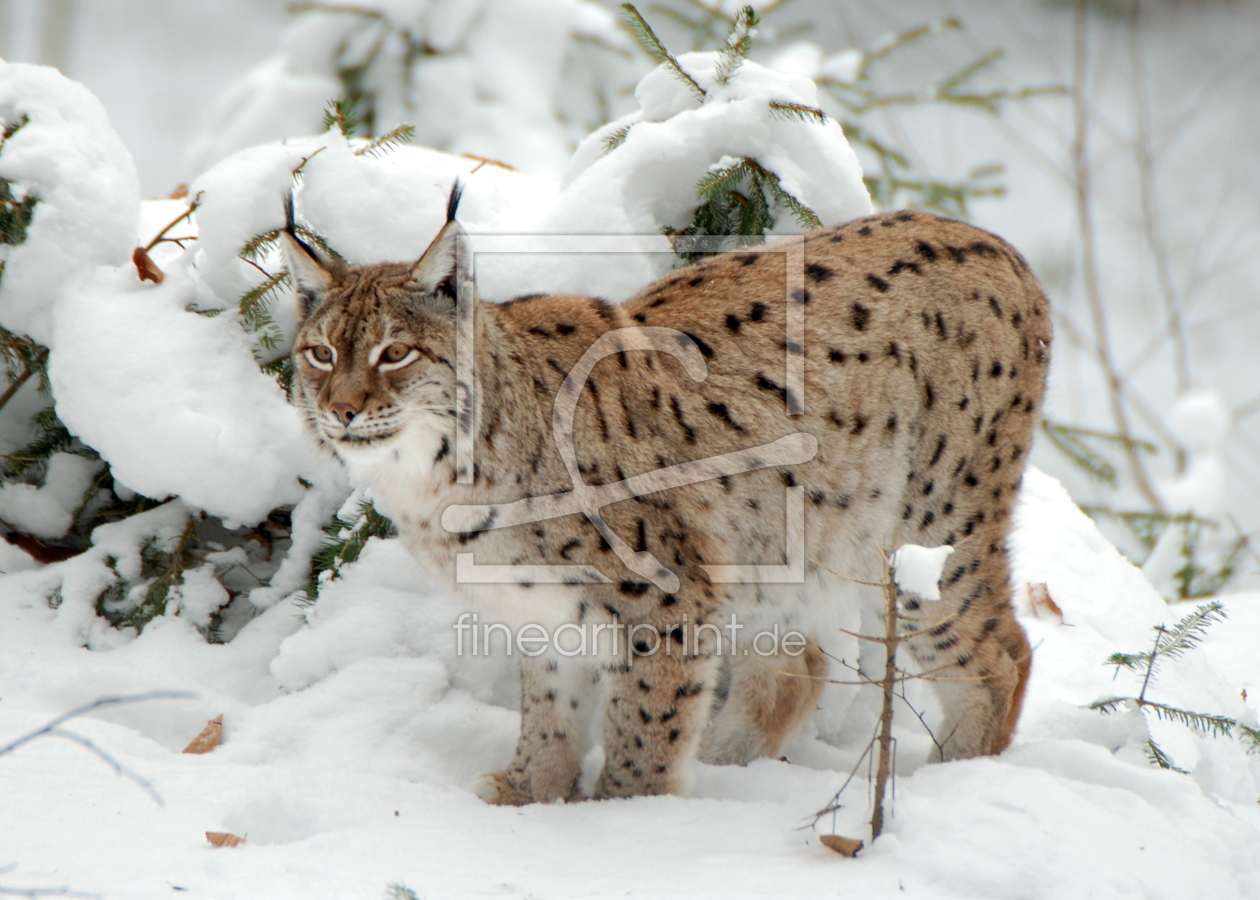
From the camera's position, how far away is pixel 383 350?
11.0 ft

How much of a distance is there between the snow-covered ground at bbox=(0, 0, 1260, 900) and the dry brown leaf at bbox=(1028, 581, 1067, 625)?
0.05ft

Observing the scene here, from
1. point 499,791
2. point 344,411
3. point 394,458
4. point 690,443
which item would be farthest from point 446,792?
point 690,443

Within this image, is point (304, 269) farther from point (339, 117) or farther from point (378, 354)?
point (339, 117)

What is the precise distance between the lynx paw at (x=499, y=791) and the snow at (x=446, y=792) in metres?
0.14

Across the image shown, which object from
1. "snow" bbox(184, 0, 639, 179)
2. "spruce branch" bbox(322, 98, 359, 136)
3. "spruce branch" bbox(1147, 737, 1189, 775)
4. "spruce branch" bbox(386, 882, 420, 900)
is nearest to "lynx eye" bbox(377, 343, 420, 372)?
"spruce branch" bbox(322, 98, 359, 136)

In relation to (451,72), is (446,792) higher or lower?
lower

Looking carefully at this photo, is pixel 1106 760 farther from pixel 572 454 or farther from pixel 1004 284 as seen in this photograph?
pixel 572 454

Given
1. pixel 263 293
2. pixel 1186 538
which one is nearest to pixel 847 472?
pixel 263 293

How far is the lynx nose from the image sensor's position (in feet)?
10.6

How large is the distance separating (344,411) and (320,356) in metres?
0.31

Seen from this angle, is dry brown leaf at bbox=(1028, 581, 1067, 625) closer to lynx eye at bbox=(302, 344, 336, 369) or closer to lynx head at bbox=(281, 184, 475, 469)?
lynx head at bbox=(281, 184, 475, 469)

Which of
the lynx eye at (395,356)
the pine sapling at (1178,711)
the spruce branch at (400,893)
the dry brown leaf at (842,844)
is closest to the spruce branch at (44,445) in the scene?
the lynx eye at (395,356)

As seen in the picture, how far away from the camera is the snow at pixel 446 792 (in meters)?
2.69

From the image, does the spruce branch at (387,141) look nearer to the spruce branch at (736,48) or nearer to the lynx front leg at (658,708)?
the spruce branch at (736,48)
